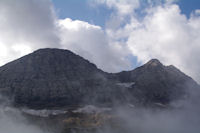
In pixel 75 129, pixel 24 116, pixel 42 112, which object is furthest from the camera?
pixel 42 112

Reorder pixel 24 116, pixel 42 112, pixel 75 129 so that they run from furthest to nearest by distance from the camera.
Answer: pixel 42 112 < pixel 24 116 < pixel 75 129

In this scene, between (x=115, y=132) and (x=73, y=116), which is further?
(x=73, y=116)

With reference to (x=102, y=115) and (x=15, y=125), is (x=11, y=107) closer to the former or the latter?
(x=15, y=125)

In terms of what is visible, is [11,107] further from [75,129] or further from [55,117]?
[75,129]

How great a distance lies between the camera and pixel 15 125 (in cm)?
16788

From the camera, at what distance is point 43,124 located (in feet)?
554

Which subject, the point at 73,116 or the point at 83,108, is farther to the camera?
the point at 83,108

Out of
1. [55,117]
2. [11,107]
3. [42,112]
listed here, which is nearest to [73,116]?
[55,117]

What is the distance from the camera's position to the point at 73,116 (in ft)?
594

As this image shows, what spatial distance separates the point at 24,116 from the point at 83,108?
40.7m

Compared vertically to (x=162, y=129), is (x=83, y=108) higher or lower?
higher

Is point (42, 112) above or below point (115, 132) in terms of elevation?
above

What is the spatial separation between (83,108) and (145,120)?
143 feet

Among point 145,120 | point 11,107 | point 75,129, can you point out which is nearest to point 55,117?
point 75,129
